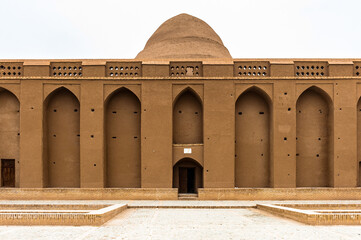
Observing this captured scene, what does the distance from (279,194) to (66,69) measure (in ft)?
37.2

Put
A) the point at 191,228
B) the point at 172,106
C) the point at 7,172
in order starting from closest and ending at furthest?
the point at 191,228, the point at 172,106, the point at 7,172

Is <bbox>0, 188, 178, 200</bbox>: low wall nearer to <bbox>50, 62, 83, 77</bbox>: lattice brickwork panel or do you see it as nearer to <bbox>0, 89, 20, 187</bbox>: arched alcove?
<bbox>0, 89, 20, 187</bbox>: arched alcove

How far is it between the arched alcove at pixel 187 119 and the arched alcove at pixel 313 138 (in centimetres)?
480

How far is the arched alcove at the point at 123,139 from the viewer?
12766 millimetres

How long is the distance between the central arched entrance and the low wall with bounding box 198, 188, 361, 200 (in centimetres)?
101

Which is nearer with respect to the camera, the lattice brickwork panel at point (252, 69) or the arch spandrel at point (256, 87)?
the arch spandrel at point (256, 87)

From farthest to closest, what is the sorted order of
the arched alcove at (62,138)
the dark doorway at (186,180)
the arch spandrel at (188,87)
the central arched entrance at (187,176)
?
the dark doorway at (186,180) → the central arched entrance at (187,176) → the arched alcove at (62,138) → the arch spandrel at (188,87)

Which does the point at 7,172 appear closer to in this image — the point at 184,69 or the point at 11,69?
the point at 11,69

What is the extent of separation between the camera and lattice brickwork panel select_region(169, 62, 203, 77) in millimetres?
12531

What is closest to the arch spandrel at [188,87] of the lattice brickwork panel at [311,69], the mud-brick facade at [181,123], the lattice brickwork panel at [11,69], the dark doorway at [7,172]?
the mud-brick facade at [181,123]

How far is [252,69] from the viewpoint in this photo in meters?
12.6

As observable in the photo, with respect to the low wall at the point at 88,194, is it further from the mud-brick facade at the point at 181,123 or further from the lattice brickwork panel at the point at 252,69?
the lattice brickwork panel at the point at 252,69

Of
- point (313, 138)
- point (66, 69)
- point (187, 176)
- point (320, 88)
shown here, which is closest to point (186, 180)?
point (187, 176)

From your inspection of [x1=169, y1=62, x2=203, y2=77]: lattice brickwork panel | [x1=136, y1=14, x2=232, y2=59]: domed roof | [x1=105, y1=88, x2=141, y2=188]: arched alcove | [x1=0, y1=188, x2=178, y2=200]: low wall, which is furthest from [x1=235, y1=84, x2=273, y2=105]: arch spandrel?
[x1=0, y1=188, x2=178, y2=200]: low wall
